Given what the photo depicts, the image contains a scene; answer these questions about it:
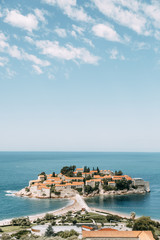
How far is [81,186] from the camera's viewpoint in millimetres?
78188

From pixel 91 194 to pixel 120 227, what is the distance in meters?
35.3

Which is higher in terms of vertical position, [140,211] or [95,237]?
[95,237]

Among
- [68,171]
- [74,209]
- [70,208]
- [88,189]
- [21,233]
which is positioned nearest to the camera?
[21,233]

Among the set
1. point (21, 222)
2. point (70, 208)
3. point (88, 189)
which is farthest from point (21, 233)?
point (88, 189)

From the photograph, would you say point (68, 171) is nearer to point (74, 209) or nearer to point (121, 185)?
point (121, 185)

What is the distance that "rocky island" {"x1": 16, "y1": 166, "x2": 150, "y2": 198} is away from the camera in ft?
245

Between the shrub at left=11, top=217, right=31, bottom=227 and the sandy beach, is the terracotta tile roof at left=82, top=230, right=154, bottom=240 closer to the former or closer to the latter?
the shrub at left=11, top=217, right=31, bottom=227

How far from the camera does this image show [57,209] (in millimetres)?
60344

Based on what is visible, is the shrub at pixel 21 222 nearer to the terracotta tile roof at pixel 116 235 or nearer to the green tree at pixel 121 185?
the terracotta tile roof at pixel 116 235

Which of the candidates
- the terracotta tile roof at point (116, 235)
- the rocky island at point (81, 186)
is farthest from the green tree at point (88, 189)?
the terracotta tile roof at point (116, 235)

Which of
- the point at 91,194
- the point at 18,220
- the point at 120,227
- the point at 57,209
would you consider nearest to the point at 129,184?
the point at 91,194

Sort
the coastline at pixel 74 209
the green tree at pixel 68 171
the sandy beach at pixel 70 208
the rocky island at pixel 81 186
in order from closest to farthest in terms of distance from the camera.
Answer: the sandy beach at pixel 70 208 → the coastline at pixel 74 209 → the rocky island at pixel 81 186 → the green tree at pixel 68 171

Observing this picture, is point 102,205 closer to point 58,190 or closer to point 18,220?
point 58,190

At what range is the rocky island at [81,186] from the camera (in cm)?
7469
